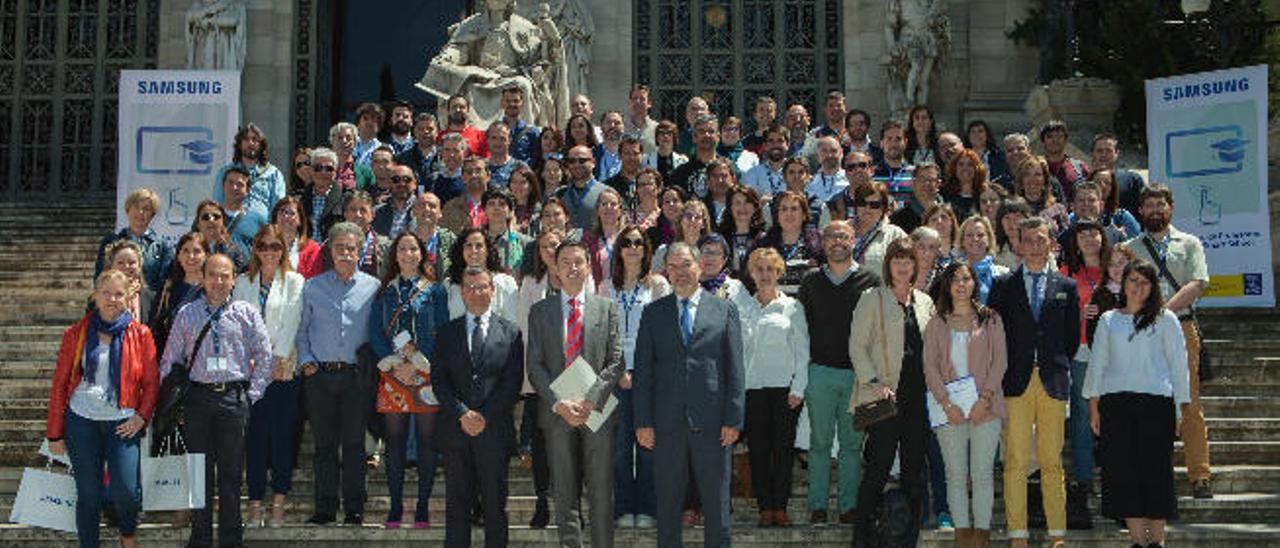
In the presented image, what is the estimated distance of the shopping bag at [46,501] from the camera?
33.6ft

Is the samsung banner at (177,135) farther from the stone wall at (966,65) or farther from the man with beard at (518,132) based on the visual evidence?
the stone wall at (966,65)

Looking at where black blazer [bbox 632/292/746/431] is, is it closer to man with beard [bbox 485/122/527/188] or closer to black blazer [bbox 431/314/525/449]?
black blazer [bbox 431/314/525/449]

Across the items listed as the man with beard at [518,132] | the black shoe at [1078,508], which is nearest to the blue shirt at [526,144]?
the man with beard at [518,132]

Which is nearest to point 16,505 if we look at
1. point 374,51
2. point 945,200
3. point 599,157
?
point 599,157

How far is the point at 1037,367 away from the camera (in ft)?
34.6

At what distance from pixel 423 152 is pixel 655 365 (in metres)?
4.83

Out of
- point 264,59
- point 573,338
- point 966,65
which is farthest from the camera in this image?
point 264,59

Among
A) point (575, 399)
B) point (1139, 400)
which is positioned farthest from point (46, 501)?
point (1139, 400)

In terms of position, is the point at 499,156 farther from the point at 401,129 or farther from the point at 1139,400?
the point at 1139,400

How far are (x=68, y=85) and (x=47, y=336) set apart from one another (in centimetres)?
1016

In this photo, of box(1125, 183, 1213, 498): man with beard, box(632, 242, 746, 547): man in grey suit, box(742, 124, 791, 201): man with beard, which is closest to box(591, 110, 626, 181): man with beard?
box(742, 124, 791, 201): man with beard

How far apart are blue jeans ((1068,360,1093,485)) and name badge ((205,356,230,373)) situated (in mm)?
5334

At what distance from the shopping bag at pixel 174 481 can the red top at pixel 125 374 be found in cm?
31

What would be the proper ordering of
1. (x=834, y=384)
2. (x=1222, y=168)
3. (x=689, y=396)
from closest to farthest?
(x=689, y=396), (x=834, y=384), (x=1222, y=168)
